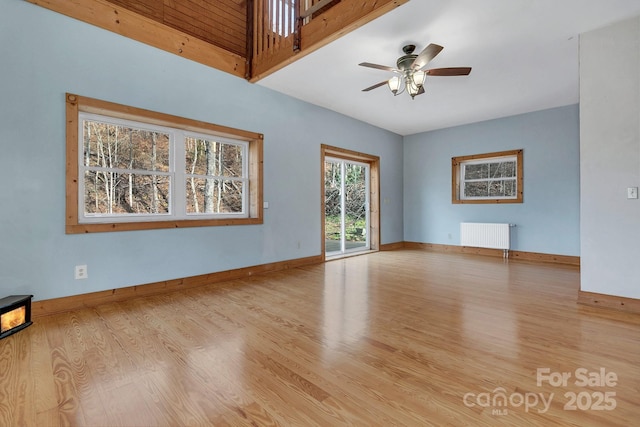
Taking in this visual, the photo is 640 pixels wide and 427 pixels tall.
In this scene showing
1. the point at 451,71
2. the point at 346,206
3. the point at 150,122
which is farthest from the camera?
the point at 346,206

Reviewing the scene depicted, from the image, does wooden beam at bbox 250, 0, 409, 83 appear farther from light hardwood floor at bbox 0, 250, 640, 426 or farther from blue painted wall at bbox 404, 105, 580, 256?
blue painted wall at bbox 404, 105, 580, 256

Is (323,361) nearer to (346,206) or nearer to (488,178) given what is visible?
(346,206)

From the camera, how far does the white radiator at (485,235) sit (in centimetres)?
562

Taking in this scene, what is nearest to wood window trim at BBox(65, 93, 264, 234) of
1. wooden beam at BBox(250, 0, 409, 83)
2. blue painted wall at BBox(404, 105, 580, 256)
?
wooden beam at BBox(250, 0, 409, 83)

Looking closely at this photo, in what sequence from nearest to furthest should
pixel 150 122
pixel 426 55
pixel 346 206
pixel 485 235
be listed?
pixel 426 55 → pixel 150 122 → pixel 485 235 → pixel 346 206

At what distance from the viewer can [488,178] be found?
6.13 meters

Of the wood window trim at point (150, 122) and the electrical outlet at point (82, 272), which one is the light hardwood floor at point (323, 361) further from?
the wood window trim at point (150, 122)

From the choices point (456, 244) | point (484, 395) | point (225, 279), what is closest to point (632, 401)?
point (484, 395)

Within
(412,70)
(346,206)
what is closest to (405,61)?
(412,70)

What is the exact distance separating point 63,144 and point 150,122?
0.87 meters

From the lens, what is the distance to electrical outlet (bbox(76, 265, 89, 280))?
9.33 ft

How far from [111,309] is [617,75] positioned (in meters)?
5.46

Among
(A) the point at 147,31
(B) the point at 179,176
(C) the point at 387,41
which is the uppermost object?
(A) the point at 147,31

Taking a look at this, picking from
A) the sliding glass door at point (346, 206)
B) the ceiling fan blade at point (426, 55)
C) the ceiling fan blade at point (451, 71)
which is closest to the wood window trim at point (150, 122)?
the sliding glass door at point (346, 206)
